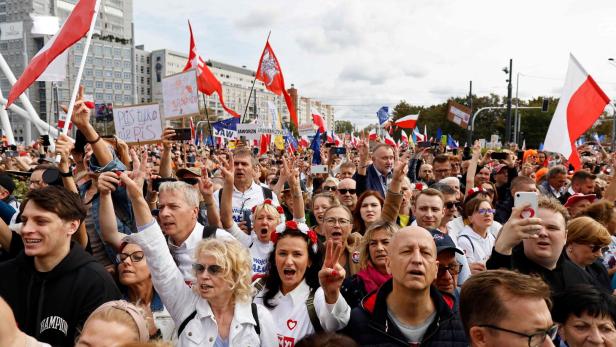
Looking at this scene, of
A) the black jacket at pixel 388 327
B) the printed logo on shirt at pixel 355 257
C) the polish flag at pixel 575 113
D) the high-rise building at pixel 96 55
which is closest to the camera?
the black jacket at pixel 388 327

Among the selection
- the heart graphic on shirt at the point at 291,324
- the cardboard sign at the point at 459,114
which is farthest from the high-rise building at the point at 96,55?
the heart graphic on shirt at the point at 291,324

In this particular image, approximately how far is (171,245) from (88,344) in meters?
1.48

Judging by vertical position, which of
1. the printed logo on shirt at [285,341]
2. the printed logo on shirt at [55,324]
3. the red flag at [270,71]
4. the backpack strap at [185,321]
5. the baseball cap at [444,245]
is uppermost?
the red flag at [270,71]

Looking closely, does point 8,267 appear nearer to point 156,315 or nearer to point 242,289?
point 156,315

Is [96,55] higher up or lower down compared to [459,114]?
higher up

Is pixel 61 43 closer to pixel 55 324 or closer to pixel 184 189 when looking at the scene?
pixel 184 189

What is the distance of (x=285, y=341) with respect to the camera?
9.64 ft

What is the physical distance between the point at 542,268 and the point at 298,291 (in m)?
1.54

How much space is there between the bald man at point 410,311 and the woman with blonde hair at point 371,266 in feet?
1.75

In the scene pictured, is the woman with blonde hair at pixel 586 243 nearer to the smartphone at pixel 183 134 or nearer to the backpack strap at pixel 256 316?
the backpack strap at pixel 256 316

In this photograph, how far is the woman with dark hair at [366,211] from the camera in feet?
16.1

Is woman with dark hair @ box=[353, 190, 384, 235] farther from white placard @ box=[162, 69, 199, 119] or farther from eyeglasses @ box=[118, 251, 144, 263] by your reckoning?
white placard @ box=[162, 69, 199, 119]

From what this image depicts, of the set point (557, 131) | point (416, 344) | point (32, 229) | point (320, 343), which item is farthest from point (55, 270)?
point (557, 131)

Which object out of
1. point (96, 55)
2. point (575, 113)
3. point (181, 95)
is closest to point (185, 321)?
point (181, 95)
